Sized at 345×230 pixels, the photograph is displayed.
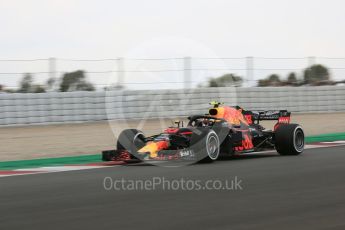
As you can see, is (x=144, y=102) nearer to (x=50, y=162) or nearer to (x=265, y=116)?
(x=265, y=116)

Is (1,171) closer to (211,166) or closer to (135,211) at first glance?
(211,166)

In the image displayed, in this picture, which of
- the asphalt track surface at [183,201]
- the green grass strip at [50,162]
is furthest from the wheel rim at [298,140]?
the green grass strip at [50,162]

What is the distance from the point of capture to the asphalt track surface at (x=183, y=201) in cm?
545

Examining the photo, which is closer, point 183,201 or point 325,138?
point 183,201

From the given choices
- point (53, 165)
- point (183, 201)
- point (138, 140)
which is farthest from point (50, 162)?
point (183, 201)

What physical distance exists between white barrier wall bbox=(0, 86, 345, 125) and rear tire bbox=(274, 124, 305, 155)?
27.3 ft

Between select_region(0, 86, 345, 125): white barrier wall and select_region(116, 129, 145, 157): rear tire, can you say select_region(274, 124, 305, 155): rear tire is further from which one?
select_region(0, 86, 345, 125): white barrier wall

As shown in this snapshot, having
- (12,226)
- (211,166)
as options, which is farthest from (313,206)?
(211,166)

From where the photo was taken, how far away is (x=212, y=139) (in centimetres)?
983

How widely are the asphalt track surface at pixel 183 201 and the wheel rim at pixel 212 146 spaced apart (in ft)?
1.60

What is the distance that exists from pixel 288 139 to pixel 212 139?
176 centimetres

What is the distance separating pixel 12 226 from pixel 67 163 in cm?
543

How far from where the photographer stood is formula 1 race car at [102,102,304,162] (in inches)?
383

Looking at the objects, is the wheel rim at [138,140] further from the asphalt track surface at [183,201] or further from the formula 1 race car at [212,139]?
the asphalt track surface at [183,201]
